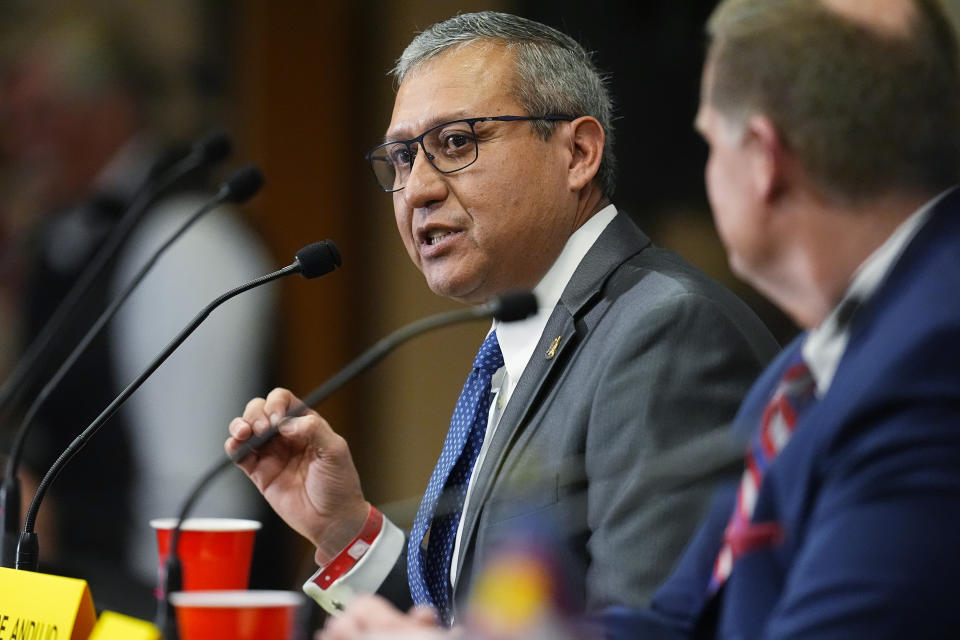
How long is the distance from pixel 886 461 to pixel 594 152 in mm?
1177

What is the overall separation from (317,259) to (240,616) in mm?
615

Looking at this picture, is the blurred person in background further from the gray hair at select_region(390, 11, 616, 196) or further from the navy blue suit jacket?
the navy blue suit jacket

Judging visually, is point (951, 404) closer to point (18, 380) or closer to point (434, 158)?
point (434, 158)

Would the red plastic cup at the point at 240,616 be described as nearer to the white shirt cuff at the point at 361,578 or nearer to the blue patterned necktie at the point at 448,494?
the blue patterned necktie at the point at 448,494

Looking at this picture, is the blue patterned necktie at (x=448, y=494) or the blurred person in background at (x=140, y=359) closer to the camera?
the blue patterned necktie at (x=448, y=494)

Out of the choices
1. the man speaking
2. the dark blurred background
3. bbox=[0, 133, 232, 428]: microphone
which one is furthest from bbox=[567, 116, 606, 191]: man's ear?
the dark blurred background

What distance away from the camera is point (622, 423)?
169cm

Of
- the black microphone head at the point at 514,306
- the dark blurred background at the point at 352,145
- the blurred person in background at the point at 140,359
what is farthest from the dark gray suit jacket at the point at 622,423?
the dark blurred background at the point at 352,145

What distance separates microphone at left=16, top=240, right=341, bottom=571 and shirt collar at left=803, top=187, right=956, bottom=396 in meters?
0.74

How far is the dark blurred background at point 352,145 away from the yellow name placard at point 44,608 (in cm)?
305

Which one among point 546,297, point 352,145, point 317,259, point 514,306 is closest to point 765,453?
point 514,306

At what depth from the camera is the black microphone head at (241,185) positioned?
2113mm

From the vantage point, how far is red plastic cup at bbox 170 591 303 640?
125cm

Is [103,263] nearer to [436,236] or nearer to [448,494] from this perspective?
[436,236]
